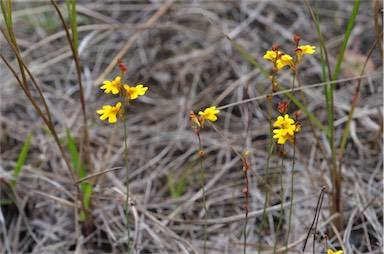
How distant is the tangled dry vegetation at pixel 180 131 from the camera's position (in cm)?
166

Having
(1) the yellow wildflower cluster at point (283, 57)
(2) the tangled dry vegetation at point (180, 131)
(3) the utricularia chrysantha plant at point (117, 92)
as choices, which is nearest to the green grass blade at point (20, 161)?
(2) the tangled dry vegetation at point (180, 131)

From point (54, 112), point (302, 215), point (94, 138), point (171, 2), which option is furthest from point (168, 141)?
point (171, 2)

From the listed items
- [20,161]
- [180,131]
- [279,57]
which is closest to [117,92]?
[279,57]

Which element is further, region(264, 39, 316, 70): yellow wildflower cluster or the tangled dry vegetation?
the tangled dry vegetation

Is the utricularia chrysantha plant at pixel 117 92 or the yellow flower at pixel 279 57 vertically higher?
the yellow flower at pixel 279 57

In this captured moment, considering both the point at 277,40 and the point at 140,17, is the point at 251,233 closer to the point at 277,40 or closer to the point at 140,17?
the point at 277,40

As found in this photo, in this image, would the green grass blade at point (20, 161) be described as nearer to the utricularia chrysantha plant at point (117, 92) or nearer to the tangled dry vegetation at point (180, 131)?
the tangled dry vegetation at point (180, 131)

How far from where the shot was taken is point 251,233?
65.6 inches

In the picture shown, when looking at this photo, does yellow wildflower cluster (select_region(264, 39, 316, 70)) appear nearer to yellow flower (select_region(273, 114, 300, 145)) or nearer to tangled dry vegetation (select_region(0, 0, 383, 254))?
yellow flower (select_region(273, 114, 300, 145))

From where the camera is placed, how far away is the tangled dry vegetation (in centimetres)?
166

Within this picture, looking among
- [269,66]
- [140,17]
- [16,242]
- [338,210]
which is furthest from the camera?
[140,17]

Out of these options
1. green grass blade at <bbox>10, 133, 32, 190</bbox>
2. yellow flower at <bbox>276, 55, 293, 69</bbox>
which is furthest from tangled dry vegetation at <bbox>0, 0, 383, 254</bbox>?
yellow flower at <bbox>276, 55, 293, 69</bbox>

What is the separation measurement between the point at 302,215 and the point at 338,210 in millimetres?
139

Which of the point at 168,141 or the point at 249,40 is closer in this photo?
the point at 168,141
